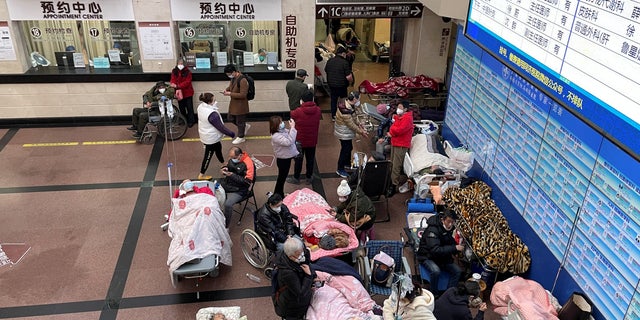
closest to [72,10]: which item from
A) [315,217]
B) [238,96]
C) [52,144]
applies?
[52,144]

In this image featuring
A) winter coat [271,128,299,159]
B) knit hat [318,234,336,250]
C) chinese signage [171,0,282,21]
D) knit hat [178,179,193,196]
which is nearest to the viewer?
knit hat [318,234,336,250]

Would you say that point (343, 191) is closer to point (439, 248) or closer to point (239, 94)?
point (439, 248)

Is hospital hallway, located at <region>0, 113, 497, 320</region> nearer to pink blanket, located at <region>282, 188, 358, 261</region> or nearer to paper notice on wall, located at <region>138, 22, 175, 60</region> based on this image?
pink blanket, located at <region>282, 188, 358, 261</region>

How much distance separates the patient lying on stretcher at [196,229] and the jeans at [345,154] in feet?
9.63

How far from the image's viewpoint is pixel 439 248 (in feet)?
19.4

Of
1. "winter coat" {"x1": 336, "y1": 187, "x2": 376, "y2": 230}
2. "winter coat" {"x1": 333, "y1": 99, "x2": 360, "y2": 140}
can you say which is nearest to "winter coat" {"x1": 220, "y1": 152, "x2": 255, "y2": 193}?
"winter coat" {"x1": 336, "y1": 187, "x2": 376, "y2": 230}

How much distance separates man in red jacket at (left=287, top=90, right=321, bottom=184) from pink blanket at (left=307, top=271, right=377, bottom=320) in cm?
317

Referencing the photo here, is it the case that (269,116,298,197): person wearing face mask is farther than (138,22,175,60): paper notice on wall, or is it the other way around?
(138,22,175,60): paper notice on wall

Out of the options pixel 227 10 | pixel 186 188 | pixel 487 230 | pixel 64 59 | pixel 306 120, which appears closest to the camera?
pixel 487 230

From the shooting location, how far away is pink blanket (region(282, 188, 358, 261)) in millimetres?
6172

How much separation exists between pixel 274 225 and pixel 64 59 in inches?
283

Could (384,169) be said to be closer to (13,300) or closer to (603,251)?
(603,251)

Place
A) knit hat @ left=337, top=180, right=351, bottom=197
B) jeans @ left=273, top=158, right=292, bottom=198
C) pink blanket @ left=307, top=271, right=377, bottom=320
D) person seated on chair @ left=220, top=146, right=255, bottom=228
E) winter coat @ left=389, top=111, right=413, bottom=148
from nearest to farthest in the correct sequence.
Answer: pink blanket @ left=307, top=271, right=377, bottom=320 < knit hat @ left=337, top=180, right=351, bottom=197 < person seated on chair @ left=220, top=146, right=255, bottom=228 < jeans @ left=273, top=158, right=292, bottom=198 < winter coat @ left=389, top=111, right=413, bottom=148

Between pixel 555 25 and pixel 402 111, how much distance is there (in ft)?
11.0
